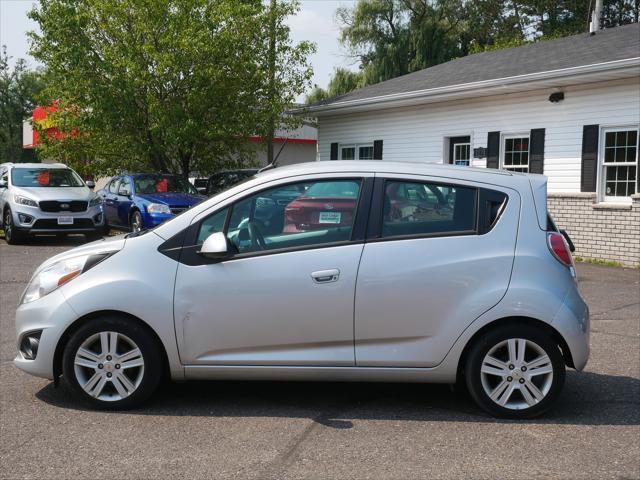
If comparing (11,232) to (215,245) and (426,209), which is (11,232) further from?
(426,209)

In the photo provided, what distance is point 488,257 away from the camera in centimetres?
501

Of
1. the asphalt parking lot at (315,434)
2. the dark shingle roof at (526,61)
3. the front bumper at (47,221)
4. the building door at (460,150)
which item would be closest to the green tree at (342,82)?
the dark shingle roof at (526,61)

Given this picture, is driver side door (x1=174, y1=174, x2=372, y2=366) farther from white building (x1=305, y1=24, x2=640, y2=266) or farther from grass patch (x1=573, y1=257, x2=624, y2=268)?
grass patch (x1=573, y1=257, x2=624, y2=268)

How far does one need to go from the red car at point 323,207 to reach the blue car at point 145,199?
12.0m

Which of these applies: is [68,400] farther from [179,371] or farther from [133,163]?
[133,163]

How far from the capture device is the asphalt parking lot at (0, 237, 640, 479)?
4156mm

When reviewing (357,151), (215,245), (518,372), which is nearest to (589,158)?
(357,151)

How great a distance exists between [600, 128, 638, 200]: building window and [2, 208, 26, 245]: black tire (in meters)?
12.0

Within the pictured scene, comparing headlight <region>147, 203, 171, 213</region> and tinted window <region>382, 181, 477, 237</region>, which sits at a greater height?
tinted window <region>382, 181, 477, 237</region>

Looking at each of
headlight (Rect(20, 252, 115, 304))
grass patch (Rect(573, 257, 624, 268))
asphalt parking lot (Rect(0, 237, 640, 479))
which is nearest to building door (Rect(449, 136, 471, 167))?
grass patch (Rect(573, 257, 624, 268))

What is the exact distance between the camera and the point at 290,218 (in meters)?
5.16

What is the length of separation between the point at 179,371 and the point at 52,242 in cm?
1330

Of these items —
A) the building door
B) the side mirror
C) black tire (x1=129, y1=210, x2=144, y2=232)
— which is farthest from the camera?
the building door

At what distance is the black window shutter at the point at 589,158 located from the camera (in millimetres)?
15062
